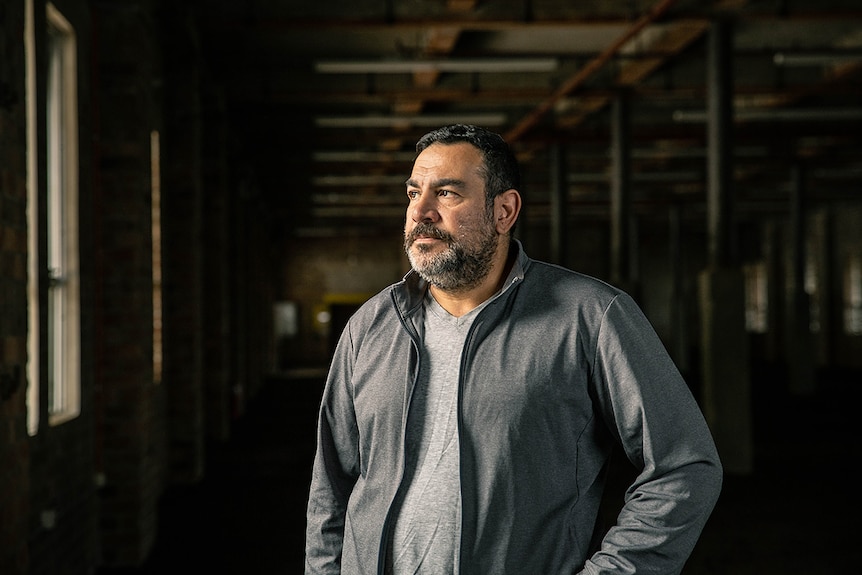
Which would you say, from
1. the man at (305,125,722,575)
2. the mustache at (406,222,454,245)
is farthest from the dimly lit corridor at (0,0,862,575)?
the mustache at (406,222,454,245)

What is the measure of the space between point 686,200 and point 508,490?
23455mm

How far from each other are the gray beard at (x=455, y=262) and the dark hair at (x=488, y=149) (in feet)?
0.30

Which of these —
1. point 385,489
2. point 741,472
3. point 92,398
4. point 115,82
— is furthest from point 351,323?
point 741,472

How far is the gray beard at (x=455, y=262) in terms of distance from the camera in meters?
2.14

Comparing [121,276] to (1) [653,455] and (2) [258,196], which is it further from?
(2) [258,196]

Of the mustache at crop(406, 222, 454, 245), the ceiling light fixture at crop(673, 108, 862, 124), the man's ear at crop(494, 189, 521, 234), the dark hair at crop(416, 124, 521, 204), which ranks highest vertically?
the ceiling light fixture at crop(673, 108, 862, 124)

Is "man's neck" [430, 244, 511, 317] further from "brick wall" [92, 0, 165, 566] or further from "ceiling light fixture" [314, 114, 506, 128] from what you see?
"ceiling light fixture" [314, 114, 506, 128]

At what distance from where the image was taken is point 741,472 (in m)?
9.75

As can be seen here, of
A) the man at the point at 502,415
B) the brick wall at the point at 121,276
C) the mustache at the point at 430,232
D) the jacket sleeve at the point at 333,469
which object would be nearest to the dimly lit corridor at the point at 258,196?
the brick wall at the point at 121,276

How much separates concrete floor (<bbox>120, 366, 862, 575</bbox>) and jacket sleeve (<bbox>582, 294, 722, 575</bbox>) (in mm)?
4365

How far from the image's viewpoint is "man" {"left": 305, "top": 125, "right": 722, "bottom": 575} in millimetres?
1987

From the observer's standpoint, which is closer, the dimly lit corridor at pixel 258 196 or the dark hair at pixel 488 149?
the dark hair at pixel 488 149

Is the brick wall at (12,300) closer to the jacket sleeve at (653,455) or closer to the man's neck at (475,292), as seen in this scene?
the man's neck at (475,292)

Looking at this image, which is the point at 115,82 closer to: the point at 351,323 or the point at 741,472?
the point at 351,323
